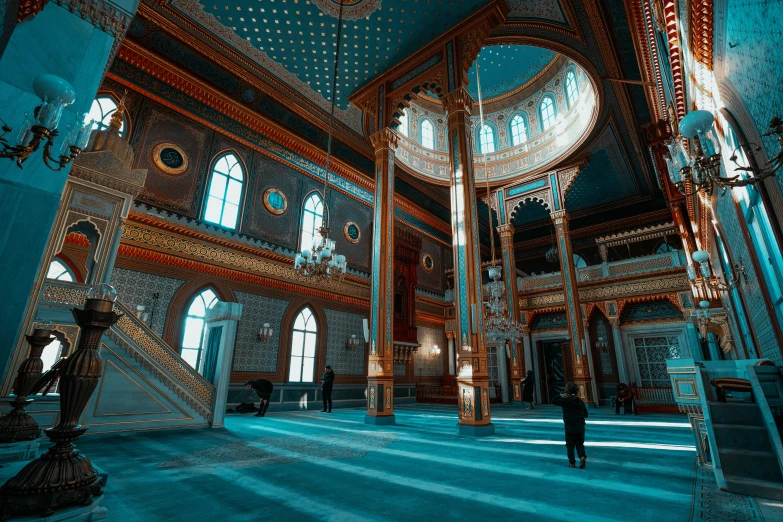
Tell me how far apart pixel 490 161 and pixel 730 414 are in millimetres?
13735

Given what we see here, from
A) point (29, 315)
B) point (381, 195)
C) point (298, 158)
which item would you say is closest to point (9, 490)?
point (29, 315)

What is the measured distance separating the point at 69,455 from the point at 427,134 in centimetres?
1564

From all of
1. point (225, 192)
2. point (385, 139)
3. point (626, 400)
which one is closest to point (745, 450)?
point (385, 139)

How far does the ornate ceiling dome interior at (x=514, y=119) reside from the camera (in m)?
13.2

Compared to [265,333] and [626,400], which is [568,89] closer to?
[626,400]

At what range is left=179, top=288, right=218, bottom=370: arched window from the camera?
880cm

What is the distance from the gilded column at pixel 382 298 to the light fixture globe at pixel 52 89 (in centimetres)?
638

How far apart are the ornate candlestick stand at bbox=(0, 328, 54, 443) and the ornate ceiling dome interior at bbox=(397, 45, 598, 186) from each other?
1213 centimetres

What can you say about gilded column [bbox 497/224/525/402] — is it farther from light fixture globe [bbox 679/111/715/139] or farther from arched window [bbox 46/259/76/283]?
arched window [bbox 46/259/76/283]

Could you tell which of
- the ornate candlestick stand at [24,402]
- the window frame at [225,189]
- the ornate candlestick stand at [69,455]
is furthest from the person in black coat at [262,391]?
the ornate candlestick stand at [69,455]

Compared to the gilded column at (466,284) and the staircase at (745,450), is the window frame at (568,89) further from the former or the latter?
the staircase at (745,450)

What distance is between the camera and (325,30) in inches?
350

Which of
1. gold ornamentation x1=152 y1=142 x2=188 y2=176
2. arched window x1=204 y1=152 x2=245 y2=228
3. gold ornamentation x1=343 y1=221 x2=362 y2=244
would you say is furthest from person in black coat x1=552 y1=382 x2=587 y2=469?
gold ornamentation x1=343 y1=221 x2=362 y2=244

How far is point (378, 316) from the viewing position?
817cm
